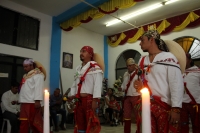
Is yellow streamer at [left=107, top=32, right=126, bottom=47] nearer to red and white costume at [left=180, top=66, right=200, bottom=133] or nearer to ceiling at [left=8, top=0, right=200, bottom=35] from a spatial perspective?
ceiling at [left=8, top=0, right=200, bottom=35]

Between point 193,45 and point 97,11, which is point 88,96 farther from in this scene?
point 193,45

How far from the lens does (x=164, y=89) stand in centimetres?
147

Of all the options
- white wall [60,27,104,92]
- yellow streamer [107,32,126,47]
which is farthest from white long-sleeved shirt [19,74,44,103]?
yellow streamer [107,32,126,47]

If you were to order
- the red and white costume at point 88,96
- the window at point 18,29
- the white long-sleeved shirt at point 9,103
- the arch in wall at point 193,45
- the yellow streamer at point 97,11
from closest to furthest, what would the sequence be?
the red and white costume at point 88,96
the white long-sleeved shirt at point 9,103
the yellow streamer at point 97,11
the window at point 18,29
the arch in wall at point 193,45

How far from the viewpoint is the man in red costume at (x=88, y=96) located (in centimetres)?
219

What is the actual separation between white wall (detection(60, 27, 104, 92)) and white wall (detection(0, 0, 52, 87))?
0.65m

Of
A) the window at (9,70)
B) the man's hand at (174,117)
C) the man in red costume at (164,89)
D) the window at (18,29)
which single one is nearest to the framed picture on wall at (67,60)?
the window at (18,29)

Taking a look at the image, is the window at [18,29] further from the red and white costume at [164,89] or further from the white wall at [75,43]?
the red and white costume at [164,89]

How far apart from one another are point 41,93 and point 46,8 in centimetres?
362

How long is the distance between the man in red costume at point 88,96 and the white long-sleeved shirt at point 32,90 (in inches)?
29.7

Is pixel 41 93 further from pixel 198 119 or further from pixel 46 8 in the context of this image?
pixel 46 8

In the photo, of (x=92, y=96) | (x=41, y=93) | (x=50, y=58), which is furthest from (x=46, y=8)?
(x=92, y=96)

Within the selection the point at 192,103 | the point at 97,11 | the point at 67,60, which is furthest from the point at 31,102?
the point at 67,60

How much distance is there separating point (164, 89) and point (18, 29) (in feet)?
16.6
